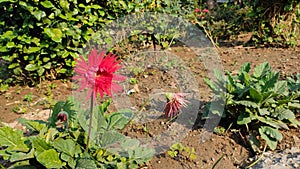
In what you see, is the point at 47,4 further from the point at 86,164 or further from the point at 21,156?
the point at 86,164

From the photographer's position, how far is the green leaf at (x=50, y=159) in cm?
187

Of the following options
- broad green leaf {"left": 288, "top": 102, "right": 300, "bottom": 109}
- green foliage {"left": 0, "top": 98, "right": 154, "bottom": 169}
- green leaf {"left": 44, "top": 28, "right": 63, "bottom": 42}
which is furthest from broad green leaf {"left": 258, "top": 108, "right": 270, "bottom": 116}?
green leaf {"left": 44, "top": 28, "right": 63, "bottom": 42}

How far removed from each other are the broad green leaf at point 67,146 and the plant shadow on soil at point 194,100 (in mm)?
473

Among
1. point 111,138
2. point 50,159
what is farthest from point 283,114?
point 50,159

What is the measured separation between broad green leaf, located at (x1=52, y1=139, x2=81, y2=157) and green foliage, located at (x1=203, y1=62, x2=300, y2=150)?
132 cm

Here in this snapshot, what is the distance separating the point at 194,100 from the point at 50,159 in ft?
5.97

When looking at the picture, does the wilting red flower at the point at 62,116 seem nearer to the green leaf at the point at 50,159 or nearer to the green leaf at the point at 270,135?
the green leaf at the point at 50,159

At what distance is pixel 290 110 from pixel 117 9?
2.47 meters

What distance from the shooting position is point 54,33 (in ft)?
11.6

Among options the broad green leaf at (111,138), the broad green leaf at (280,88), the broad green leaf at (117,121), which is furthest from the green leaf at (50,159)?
the broad green leaf at (280,88)

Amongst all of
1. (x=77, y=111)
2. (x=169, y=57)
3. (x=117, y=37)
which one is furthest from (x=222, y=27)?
(x=77, y=111)

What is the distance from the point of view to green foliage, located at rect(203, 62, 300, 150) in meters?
2.73

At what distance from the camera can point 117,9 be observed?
4.31 m

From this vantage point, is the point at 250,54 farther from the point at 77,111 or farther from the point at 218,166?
the point at 77,111
